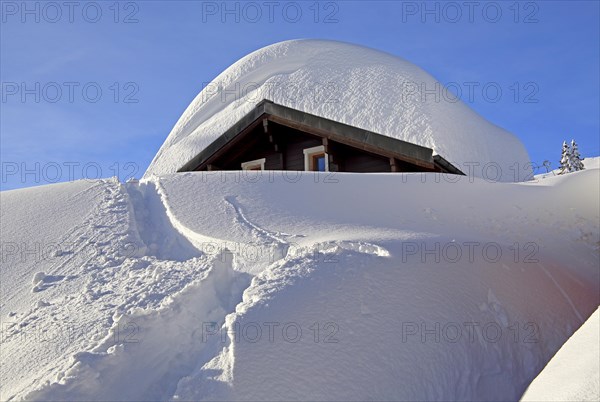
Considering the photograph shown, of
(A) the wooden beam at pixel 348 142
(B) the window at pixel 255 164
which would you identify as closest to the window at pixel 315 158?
(A) the wooden beam at pixel 348 142

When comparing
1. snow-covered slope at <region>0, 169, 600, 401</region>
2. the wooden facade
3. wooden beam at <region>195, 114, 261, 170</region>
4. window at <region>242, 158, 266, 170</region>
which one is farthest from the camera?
window at <region>242, 158, 266, 170</region>

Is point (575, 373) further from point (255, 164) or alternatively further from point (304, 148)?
point (255, 164)

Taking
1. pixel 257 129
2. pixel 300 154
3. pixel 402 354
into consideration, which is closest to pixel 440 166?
pixel 300 154

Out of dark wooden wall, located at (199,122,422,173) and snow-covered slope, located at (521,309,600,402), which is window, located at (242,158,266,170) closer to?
dark wooden wall, located at (199,122,422,173)

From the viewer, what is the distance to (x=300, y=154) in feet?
40.4

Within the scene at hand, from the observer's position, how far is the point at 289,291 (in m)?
3.96

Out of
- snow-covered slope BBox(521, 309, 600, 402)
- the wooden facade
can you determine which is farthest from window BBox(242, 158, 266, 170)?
snow-covered slope BBox(521, 309, 600, 402)

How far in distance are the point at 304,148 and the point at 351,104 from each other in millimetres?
2012

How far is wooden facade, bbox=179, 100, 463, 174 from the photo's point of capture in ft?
33.9

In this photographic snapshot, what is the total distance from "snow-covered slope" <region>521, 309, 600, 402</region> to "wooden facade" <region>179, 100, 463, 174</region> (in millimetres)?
6548

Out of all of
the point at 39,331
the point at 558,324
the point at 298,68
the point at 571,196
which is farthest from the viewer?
the point at 298,68

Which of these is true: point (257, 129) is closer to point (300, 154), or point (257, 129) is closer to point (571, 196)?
point (300, 154)

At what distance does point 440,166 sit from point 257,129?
15.6 feet

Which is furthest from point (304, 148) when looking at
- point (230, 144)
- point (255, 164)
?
point (230, 144)
